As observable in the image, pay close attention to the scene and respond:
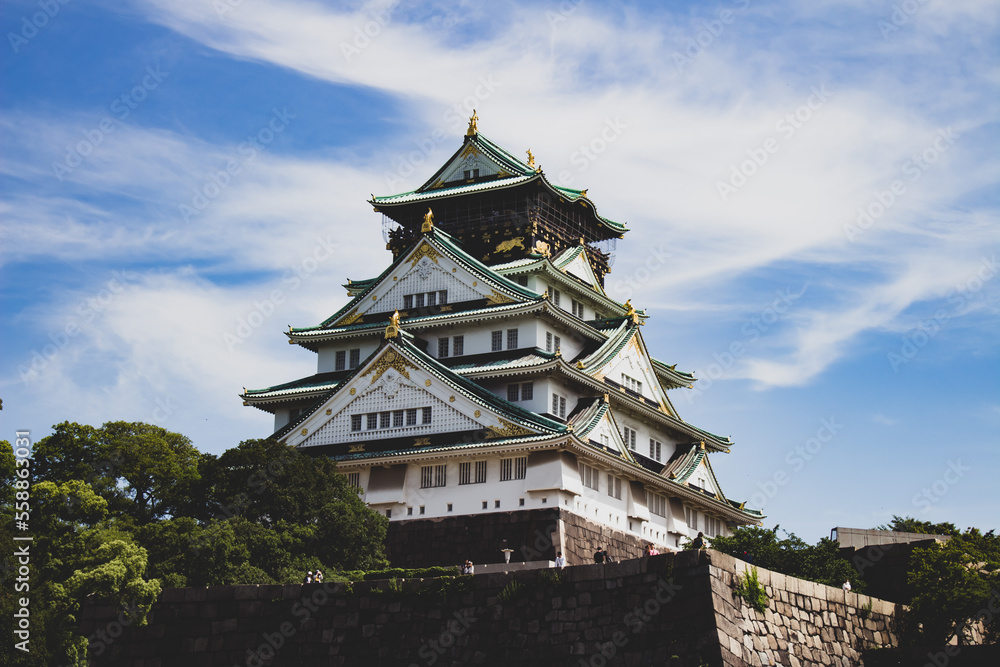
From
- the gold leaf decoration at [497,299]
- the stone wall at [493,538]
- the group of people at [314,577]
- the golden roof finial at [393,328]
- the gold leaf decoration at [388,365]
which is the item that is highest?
the gold leaf decoration at [497,299]

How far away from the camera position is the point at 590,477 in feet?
194

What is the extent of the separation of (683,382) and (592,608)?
34.6 meters

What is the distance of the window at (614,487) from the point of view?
60.5m

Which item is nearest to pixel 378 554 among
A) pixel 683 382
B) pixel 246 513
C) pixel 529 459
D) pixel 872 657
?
pixel 246 513

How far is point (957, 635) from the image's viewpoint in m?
43.2

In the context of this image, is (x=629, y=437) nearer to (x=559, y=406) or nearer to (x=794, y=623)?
(x=559, y=406)

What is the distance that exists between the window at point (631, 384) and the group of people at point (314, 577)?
869 inches

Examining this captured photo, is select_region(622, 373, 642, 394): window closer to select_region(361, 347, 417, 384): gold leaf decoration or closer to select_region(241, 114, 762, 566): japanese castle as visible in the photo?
select_region(241, 114, 762, 566): japanese castle

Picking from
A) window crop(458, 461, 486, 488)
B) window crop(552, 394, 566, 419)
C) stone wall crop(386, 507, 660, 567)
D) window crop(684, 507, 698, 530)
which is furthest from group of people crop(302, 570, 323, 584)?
window crop(684, 507, 698, 530)

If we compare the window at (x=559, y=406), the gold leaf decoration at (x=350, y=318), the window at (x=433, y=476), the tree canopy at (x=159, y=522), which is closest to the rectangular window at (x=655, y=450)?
the window at (x=559, y=406)

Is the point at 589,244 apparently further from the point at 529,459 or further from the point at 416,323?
the point at 529,459

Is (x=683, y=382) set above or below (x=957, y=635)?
above

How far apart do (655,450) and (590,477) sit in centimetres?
902

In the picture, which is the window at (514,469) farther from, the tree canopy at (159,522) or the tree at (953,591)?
the tree at (953,591)
